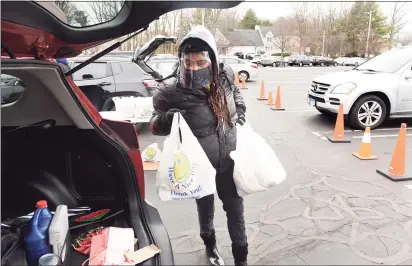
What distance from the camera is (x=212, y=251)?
2.57 metres

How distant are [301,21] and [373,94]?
175ft

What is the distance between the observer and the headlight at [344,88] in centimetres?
645

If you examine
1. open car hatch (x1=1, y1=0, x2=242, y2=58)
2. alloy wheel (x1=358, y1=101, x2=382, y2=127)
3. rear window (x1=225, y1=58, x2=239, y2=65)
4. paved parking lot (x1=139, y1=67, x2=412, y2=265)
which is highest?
open car hatch (x1=1, y1=0, x2=242, y2=58)

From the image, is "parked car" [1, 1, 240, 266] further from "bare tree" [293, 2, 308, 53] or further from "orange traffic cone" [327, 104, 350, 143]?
"bare tree" [293, 2, 308, 53]

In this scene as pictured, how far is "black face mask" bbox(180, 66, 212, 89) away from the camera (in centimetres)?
205

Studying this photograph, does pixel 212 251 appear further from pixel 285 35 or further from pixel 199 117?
pixel 285 35

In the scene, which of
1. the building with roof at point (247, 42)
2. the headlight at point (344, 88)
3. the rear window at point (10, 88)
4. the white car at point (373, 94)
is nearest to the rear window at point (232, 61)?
the white car at point (373, 94)

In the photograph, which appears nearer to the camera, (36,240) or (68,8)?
(68,8)

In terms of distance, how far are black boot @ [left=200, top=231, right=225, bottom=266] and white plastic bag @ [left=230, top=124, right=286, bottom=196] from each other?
67 cm

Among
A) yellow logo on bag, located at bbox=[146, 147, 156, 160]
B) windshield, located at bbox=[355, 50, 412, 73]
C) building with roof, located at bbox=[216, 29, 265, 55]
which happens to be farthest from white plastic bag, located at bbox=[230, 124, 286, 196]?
building with roof, located at bbox=[216, 29, 265, 55]

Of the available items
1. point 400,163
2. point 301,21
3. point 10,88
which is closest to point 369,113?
point 400,163

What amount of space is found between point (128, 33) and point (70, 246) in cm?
123

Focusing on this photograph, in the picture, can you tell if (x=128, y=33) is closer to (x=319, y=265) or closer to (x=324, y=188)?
(x=319, y=265)

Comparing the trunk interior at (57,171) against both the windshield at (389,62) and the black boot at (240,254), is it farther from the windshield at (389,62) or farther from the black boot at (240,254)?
the windshield at (389,62)
